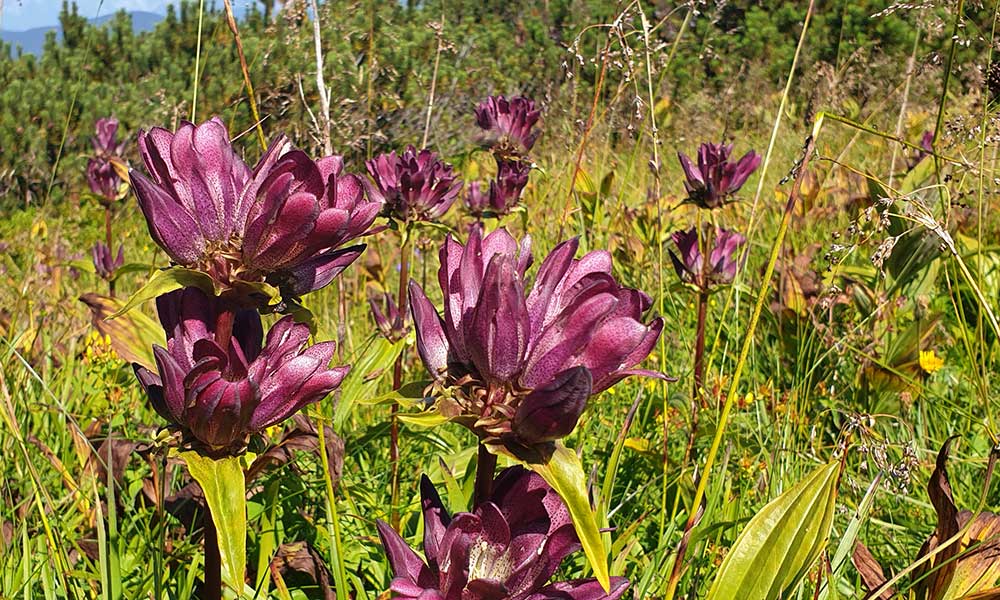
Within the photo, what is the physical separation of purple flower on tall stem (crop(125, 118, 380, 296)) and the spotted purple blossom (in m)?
2.77

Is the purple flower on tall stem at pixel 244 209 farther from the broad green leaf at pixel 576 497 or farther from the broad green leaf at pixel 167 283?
the broad green leaf at pixel 576 497

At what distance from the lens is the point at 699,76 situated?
748 centimetres

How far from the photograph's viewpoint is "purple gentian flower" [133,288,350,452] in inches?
38.5

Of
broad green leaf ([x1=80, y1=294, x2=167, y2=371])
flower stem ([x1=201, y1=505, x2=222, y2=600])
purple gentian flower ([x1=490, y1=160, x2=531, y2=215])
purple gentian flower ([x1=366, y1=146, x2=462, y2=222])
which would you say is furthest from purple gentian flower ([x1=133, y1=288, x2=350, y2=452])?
purple gentian flower ([x1=490, y1=160, x2=531, y2=215])

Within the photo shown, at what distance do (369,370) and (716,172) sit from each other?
117cm

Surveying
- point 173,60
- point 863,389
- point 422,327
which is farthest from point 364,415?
point 173,60

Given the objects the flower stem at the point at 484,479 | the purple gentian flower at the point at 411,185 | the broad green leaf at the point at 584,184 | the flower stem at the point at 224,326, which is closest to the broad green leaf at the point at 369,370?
the purple gentian flower at the point at 411,185

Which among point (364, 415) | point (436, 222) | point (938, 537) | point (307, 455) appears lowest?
point (364, 415)

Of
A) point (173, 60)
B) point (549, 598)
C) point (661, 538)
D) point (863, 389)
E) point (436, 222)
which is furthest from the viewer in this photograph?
Answer: point (173, 60)

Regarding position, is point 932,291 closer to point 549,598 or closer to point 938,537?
point 938,537

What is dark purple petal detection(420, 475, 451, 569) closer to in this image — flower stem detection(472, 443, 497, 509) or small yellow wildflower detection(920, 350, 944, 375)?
flower stem detection(472, 443, 497, 509)

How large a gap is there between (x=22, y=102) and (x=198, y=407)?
23.9ft

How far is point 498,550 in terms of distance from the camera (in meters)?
0.86

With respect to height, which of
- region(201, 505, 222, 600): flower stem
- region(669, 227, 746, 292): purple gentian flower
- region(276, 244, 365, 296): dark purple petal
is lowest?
region(669, 227, 746, 292): purple gentian flower
